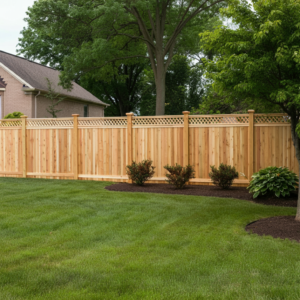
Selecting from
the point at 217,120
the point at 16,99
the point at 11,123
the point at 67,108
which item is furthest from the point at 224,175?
the point at 67,108

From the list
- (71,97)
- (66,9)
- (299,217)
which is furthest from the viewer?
(71,97)

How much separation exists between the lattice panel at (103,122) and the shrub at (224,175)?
3188 mm

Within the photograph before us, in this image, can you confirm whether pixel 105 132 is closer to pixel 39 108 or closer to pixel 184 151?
pixel 184 151

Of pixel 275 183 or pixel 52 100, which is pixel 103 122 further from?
pixel 52 100

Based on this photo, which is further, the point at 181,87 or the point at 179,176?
the point at 181,87

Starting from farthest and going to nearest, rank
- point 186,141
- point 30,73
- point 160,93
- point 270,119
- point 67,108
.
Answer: point 67,108
point 30,73
point 160,93
point 186,141
point 270,119

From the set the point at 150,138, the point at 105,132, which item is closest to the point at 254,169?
the point at 150,138

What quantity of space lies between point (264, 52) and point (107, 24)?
41.5 feet

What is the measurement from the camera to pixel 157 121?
33.9 feet

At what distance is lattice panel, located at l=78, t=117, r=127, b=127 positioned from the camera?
10.7 metres

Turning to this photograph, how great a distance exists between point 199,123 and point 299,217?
15.7ft

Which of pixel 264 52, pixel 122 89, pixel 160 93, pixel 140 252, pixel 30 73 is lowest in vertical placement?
pixel 140 252

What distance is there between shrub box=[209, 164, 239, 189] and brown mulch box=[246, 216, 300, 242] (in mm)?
3110

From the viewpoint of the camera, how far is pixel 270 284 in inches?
128
